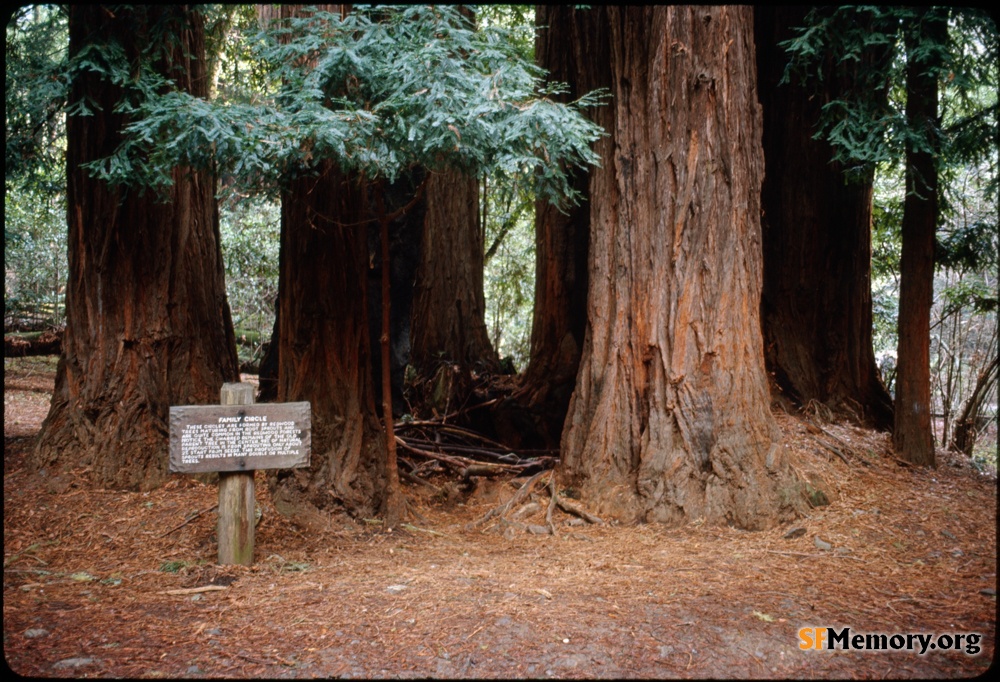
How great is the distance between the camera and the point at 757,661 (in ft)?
12.0

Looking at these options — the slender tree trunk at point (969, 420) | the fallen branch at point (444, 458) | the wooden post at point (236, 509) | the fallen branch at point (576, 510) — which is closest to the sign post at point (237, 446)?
the wooden post at point (236, 509)

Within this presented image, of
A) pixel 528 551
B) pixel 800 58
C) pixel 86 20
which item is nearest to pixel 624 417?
pixel 528 551

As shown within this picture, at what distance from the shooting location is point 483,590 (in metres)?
4.78

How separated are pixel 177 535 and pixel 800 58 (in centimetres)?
795

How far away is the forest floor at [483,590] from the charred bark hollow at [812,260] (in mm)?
1937

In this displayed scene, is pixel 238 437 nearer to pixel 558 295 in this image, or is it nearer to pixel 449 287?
pixel 558 295

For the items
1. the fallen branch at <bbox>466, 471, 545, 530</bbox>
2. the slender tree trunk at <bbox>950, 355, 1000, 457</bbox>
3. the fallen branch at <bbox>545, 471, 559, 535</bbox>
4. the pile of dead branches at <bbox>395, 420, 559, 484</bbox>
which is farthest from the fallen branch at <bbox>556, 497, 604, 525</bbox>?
the slender tree trunk at <bbox>950, 355, 1000, 457</bbox>

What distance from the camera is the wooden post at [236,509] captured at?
509 cm

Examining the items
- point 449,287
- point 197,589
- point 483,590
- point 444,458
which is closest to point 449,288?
point 449,287

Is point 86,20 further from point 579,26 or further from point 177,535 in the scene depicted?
point 579,26

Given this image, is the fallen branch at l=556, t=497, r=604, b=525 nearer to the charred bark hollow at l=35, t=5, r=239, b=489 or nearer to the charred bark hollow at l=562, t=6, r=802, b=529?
the charred bark hollow at l=562, t=6, r=802, b=529

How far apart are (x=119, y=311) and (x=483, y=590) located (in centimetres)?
464

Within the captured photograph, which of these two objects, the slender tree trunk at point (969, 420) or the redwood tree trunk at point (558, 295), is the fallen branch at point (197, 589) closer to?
the redwood tree trunk at point (558, 295)

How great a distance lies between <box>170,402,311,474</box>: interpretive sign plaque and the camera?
16.1 feet
